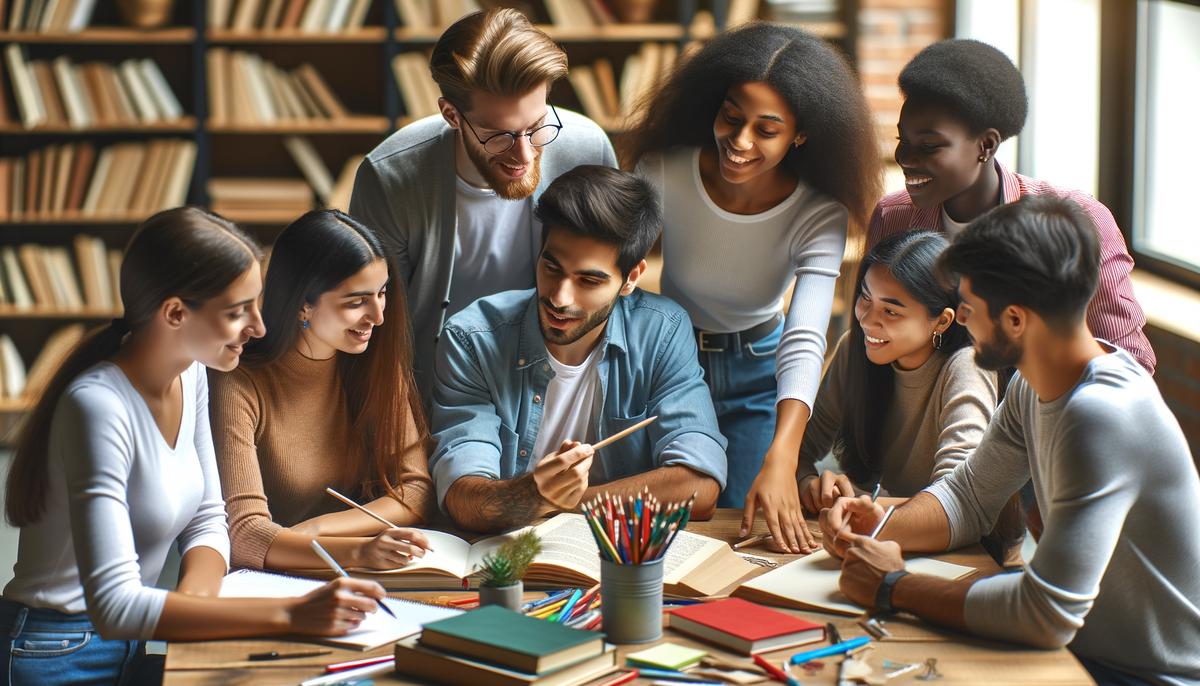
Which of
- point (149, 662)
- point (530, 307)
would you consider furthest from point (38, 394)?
point (530, 307)

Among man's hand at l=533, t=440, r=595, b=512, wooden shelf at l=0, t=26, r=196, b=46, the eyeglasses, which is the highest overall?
wooden shelf at l=0, t=26, r=196, b=46

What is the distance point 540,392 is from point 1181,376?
252cm

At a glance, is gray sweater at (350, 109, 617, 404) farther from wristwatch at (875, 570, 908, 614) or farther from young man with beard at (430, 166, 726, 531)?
wristwatch at (875, 570, 908, 614)

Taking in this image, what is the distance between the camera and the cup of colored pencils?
1.55 meters

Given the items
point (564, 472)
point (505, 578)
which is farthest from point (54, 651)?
point (564, 472)

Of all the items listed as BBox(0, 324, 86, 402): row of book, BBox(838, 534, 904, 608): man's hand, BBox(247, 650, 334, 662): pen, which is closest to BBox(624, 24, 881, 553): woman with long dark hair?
BBox(838, 534, 904, 608): man's hand

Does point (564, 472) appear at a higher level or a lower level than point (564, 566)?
higher

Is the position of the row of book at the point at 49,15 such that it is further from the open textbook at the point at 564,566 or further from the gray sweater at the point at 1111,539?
the gray sweater at the point at 1111,539

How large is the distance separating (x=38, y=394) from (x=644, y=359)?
1024 millimetres

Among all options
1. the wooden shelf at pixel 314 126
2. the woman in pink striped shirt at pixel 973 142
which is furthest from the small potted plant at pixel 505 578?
the wooden shelf at pixel 314 126

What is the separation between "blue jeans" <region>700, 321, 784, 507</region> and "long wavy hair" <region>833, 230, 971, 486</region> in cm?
27

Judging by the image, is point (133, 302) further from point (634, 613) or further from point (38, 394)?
point (634, 613)

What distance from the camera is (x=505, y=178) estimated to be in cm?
230

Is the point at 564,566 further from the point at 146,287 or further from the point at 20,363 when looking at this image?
the point at 20,363
